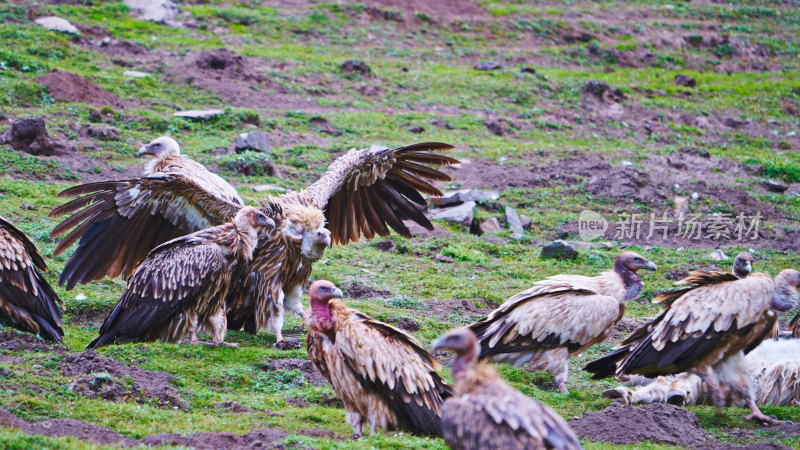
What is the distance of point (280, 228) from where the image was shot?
9.30m

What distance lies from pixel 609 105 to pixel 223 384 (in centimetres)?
1743

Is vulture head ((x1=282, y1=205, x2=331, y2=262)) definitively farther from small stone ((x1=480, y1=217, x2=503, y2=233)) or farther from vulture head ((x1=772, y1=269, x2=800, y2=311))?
small stone ((x1=480, y1=217, x2=503, y2=233))

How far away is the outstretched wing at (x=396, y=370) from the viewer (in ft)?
21.4

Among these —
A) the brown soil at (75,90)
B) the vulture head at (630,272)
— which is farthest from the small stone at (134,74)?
the vulture head at (630,272)

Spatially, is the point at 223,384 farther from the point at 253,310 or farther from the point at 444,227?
the point at 444,227

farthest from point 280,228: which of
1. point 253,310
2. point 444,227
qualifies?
point 444,227

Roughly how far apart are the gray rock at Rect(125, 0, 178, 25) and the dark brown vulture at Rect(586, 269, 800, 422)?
1976 centimetres

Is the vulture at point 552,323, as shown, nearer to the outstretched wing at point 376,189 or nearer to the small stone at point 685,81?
the outstretched wing at point 376,189

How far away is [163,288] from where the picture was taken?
8625 mm

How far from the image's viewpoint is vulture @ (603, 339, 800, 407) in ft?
27.5

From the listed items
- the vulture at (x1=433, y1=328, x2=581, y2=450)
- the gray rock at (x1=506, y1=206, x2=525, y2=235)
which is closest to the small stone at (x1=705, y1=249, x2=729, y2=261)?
the gray rock at (x1=506, y1=206, x2=525, y2=235)

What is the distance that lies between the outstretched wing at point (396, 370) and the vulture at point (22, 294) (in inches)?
135

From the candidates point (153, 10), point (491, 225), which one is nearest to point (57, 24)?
point (153, 10)

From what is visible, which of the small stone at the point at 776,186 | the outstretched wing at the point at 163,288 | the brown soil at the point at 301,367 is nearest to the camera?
the brown soil at the point at 301,367
